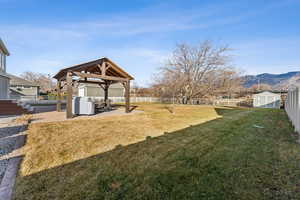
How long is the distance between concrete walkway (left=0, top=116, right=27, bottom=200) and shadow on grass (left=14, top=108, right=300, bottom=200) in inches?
5.4

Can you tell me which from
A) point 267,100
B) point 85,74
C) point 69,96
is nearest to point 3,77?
point 69,96

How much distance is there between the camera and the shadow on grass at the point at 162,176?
196 cm

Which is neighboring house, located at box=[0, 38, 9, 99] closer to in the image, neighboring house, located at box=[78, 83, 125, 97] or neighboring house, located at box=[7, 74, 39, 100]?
neighboring house, located at box=[7, 74, 39, 100]

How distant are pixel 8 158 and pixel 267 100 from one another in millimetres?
28365

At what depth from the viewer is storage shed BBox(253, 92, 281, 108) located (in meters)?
20.9

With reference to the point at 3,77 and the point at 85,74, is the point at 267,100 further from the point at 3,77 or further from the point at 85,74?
the point at 3,77

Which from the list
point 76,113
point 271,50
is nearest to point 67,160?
point 76,113

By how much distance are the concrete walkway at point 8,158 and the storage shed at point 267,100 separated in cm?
2781

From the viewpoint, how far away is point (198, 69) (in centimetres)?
2209

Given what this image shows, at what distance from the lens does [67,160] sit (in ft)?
9.66

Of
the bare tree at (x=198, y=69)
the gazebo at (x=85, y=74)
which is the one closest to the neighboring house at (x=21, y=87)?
the gazebo at (x=85, y=74)

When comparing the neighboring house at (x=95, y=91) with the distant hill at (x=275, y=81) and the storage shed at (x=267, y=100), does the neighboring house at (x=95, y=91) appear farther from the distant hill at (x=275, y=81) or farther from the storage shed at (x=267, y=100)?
the storage shed at (x=267, y=100)

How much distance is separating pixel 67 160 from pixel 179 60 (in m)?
21.7

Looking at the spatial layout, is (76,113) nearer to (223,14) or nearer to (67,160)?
(67,160)
